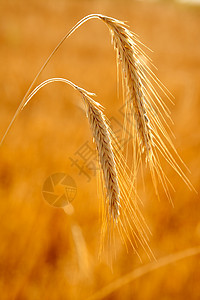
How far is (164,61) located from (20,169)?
8.83 metres

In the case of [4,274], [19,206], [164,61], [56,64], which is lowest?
[164,61]

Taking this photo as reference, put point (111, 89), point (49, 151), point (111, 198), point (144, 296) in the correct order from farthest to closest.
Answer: point (111, 89)
point (49, 151)
point (144, 296)
point (111, 198)

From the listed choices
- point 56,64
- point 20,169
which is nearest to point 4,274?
point 20,169

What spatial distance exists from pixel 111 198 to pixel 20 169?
150 cm

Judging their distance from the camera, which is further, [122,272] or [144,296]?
[122,272]

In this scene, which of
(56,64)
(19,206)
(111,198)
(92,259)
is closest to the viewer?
(111,198)

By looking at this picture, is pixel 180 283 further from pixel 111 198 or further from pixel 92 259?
pixel 111 198

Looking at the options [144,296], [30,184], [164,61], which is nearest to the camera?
[144,296]

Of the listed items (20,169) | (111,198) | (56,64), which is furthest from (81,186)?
(56,64)

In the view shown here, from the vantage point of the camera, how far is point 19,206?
5.48 feet

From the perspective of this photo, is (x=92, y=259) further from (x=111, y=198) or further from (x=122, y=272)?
(x=111, y=198)

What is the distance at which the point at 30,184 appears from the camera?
1895 mm

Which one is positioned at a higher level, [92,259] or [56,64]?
[56,64]

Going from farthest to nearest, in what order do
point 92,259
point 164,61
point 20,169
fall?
1. point 164,61
2. point 20,169
3. point 92,259
